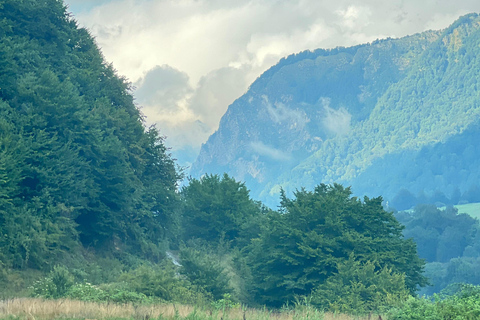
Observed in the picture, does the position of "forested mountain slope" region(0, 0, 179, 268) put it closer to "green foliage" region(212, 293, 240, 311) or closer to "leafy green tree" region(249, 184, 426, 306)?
"leafy green tree" region(249, 184, 426, 306)

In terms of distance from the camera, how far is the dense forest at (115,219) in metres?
35.6

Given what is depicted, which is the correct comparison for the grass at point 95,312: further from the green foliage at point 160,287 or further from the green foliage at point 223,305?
the green foliage at point 160,287

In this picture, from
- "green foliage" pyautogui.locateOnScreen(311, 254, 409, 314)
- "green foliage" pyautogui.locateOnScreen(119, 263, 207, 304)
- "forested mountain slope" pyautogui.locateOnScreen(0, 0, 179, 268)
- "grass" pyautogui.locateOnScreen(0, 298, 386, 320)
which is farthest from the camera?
"forested mountain slope" pyautogui.locateOnScreen(0, 0, 179, 268)

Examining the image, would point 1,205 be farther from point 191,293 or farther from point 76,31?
point 76,31

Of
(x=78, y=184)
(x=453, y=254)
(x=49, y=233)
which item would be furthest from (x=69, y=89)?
(x=453, y=254)

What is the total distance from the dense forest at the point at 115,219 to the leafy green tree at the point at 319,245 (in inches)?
4.3

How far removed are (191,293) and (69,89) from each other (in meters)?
20.2

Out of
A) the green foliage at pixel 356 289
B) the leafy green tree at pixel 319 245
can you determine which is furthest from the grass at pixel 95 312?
the leafy green tree at pixel 319 245

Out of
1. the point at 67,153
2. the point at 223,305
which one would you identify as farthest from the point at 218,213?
the point at 223,305

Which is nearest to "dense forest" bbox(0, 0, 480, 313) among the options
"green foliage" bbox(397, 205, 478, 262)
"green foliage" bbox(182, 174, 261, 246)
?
"green foliage" bbox(182, 174, 261, 246)

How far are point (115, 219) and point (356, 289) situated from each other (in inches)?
790

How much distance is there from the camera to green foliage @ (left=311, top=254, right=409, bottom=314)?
34906mm

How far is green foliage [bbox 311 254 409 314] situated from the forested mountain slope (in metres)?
17.0

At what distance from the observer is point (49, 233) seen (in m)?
39.2
